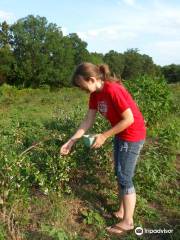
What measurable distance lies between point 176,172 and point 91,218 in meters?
1.77

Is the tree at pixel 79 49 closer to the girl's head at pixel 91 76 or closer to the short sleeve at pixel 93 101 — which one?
the short sleeve at pixel 93 101

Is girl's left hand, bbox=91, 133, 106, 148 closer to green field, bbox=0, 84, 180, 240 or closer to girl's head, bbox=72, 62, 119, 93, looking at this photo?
girl's head, bbox=72, 62, 119, 93

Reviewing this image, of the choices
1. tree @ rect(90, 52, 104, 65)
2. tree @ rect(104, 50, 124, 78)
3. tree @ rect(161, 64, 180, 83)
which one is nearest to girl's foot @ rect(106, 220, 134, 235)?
tree @ rect(90, 52, 104, 65)

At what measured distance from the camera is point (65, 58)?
2053 inches

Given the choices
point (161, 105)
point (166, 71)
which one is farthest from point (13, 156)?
point (166, 71)

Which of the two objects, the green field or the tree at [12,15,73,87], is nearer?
the green field

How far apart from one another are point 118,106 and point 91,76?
337mm

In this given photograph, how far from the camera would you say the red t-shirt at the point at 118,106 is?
155 inches

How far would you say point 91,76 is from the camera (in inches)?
157

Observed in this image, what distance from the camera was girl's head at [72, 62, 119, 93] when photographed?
3.99 metres

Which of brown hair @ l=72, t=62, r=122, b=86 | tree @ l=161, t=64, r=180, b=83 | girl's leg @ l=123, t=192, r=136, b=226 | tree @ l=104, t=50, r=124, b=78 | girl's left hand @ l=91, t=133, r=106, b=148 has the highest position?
tree @ l=104, t=50, r=124, b=78

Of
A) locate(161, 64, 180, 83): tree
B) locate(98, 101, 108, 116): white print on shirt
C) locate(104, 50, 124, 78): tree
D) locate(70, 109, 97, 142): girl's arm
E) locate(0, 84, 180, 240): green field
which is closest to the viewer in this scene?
locate(0, 84, 180, 240): green field

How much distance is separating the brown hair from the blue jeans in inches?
22.2

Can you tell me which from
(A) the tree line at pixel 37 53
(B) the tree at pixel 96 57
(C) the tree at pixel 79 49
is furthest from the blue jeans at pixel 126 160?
(C) the tree at pixel 79 49
